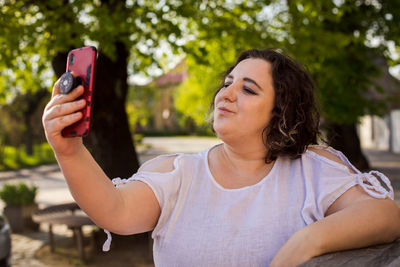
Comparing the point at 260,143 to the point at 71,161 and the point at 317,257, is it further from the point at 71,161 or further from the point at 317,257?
the point at 71,161

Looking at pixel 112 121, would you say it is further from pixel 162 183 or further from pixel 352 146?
pixel 352 146

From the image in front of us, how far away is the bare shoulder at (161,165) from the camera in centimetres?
169

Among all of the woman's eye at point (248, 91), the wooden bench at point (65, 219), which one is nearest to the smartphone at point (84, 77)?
the woman's eye at point (248, 91)

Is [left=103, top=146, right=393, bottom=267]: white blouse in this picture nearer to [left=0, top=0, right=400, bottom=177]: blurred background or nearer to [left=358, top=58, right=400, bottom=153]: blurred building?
[left=0, top=0, right=400, bottom=177]: blurred background

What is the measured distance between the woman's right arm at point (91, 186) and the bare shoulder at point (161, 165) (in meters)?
0.11

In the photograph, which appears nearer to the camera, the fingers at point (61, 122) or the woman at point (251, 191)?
the fingers at point (61, 122)

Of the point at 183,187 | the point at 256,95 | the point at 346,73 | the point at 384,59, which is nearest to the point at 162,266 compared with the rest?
the point at 183,187

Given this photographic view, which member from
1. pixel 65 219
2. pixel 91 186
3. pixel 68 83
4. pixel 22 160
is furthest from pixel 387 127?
pixel 68 83

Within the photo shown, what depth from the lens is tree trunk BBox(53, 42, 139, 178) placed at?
24.5 feet

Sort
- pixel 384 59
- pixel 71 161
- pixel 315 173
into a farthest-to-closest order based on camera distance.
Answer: pixel 384 59 → pixel 315 173 → pixel 71 161

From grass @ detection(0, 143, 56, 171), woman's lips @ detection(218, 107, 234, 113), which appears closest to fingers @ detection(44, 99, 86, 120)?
woman's lips @ detection(218, 107, 234, 113)

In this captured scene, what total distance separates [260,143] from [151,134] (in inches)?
2637

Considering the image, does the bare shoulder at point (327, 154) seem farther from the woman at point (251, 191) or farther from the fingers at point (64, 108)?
the fingers at point (64, 108)

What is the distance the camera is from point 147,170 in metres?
1.68
